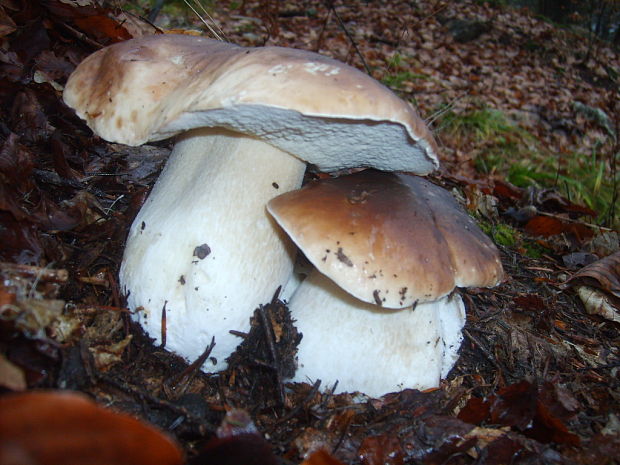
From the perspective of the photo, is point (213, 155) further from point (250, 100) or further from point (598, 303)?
point (598, 303)

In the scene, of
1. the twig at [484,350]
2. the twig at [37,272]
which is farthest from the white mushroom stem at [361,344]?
the twig at [37,272]

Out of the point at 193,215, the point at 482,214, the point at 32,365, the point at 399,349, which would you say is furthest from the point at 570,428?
the point at 482,214

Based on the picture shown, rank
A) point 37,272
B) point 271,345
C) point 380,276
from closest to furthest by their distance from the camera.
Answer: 1. point 37,272
2. point 380,276
3. point 271,345

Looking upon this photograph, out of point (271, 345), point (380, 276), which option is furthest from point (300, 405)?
point (380, 276)

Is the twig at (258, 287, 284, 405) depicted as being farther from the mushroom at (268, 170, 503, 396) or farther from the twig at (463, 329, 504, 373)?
the twig at (463, 329, 504, 373)

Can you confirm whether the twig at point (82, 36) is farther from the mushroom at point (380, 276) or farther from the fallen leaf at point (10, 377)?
the fallen leaf at point (10, 377)

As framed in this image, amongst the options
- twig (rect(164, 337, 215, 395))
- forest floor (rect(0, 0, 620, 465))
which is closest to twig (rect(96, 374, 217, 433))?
forest floor (rect(0, 0, 620, 465))
